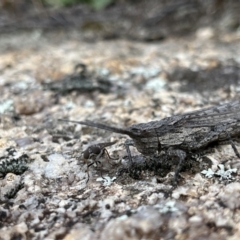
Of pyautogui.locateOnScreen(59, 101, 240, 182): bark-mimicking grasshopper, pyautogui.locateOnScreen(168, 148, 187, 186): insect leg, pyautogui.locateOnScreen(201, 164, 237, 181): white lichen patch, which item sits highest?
pyautogui.locateOnScreen(59, 101, 240, 182): bark-mimicking grasshopper

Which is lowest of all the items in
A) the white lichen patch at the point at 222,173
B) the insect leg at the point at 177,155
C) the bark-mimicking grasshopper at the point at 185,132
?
the white lichen patch at the point at 222,173

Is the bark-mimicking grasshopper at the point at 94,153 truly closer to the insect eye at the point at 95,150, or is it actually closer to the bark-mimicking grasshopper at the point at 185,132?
the insect eye at the point at 95,150

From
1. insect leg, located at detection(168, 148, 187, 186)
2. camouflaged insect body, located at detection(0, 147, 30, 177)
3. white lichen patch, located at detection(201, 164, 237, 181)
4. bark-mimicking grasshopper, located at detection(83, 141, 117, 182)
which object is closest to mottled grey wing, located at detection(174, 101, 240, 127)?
insect leg, located at detection(168, 148, 187, 186)

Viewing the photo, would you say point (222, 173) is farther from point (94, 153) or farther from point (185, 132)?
point (94, 153)

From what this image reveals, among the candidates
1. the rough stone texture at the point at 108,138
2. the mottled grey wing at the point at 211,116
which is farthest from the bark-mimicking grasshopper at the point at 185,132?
the rough stone texture at the point at 108,138

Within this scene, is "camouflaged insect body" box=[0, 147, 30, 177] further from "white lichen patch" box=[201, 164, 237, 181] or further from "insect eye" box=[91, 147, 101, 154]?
"white lichen patch" box=[201, 164, 237, 181]

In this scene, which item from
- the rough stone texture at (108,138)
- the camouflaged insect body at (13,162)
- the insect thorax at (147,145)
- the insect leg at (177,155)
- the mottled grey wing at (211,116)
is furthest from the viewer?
the mottled grey wing at (211,116)
